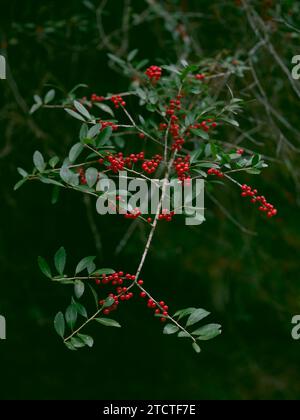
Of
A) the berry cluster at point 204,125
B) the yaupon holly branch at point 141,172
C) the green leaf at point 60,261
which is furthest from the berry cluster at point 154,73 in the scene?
the green leaf at point 60,261

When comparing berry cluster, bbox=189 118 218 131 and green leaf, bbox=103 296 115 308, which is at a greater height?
berry cluster, bbox=189 118 218 131

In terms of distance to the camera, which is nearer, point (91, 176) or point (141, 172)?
point (91, 176)

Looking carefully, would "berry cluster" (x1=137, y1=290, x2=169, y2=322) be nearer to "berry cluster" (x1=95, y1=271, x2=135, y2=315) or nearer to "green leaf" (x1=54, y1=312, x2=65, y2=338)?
"berry cluster" (x1=95, y1=271, x2=135, y2=315)

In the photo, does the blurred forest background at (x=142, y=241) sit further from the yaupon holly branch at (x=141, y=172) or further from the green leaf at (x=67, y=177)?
the green leaf at (x=67, y=177)

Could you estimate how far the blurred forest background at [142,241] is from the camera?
1852 millimetres

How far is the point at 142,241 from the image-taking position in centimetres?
216

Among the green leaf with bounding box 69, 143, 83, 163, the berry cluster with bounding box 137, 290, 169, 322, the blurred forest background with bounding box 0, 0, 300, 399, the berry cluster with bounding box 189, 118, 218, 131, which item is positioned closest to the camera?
the berry cluster with bounding box 137, 290, 169, 322

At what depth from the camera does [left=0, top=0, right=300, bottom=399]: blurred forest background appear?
72.9 inches

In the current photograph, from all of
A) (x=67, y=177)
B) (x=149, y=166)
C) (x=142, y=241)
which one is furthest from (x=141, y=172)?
(x=142, y=241)

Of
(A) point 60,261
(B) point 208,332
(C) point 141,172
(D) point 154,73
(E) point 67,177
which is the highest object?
(D) point 154,73

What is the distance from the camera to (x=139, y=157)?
0.99 meters

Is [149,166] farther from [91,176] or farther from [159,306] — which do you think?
[159,306]

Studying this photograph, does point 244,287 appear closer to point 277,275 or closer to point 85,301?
point 277,275

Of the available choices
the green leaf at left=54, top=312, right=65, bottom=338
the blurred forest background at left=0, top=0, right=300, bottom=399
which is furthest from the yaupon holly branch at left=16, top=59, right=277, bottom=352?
the blurred forest background at left=0, top=0, right=300, bottom=399
